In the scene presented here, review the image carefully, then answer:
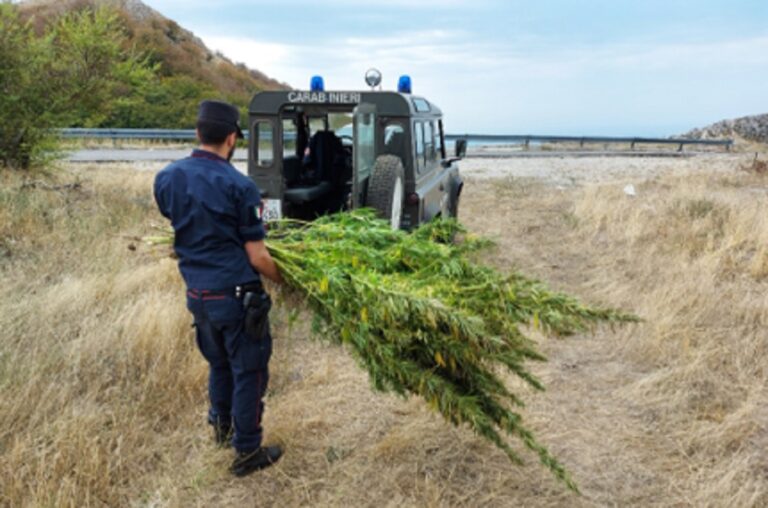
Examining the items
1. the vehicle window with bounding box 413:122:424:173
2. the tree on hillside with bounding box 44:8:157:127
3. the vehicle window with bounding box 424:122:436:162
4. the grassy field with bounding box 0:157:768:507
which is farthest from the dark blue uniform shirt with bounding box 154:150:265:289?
the tree on hillside with bounding box 44:8:157:127

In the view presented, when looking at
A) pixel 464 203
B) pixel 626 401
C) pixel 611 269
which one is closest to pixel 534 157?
pixel 464 203

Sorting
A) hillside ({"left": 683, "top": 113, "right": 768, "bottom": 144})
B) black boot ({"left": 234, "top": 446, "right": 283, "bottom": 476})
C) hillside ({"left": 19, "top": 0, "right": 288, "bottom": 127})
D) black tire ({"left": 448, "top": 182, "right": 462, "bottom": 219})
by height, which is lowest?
black boot ({"left": 234, "top": 446, "right": 283, "bottom": 476})

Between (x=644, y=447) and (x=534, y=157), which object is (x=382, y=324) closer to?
(x=644, y=447)

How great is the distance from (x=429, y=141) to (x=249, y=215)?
4.52 metres

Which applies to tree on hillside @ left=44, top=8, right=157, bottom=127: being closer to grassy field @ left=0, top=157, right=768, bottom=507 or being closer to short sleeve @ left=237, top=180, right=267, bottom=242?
grassy field @ left=0, top=157, right=768, bottom=507

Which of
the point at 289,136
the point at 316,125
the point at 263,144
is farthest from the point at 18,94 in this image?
the point at 263,144

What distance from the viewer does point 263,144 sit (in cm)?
612

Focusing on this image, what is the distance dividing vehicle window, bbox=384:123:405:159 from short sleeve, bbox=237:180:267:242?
123 inches

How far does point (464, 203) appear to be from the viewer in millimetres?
12711

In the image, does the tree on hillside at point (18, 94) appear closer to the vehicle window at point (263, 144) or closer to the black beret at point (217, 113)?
the vehicle window at point (263, 144)

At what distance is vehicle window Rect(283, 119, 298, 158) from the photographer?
6804 millimetres

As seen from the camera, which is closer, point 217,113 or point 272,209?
point 217,113

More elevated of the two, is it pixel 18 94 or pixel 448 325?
pixel 18 94

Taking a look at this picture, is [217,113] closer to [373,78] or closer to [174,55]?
[373,78]
